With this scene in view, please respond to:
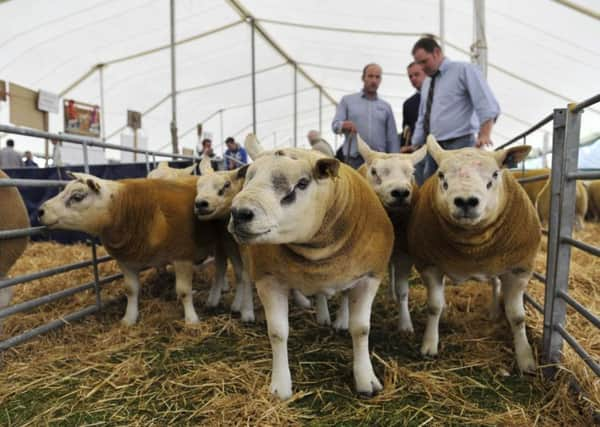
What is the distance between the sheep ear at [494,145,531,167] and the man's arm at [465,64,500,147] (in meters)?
1.22

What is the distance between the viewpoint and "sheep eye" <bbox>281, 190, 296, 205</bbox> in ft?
6.09

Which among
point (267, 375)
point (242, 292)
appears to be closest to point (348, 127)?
point (242, 292)

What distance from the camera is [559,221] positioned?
7.68ft

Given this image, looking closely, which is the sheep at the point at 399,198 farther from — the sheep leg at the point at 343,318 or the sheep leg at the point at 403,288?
the sheep leg at the point at 343,318

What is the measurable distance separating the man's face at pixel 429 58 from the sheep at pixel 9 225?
3441 mm

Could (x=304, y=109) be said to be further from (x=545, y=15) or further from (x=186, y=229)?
(x=186, y=229)

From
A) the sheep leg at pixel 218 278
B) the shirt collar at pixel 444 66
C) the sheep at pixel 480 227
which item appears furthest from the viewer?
the shirt collar at pixel 444 66

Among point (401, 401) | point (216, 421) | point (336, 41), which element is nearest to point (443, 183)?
point (401, 401)

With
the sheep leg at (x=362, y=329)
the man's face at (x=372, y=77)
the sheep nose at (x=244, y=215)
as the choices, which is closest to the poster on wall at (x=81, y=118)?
the man's face at (x=372, y=77)

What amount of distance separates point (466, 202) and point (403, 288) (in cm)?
128

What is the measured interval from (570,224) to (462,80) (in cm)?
200

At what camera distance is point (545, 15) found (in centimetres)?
790

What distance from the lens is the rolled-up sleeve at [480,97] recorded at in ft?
12.1

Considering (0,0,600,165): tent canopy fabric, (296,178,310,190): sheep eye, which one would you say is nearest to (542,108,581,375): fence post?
(296,178,310,190): sheep eye
